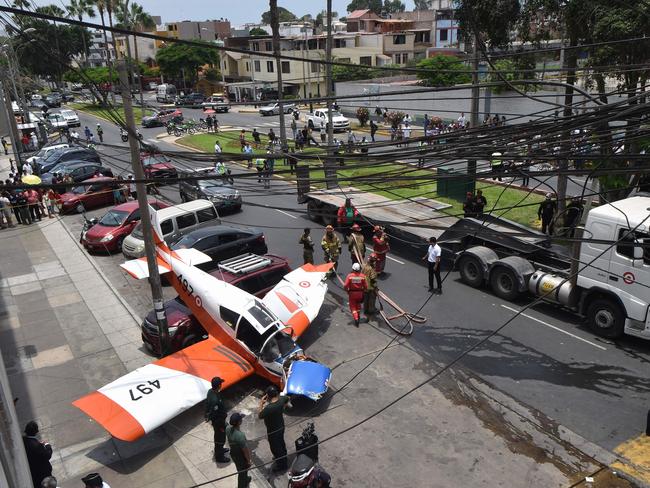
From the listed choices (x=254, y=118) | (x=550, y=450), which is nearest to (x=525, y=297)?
(x=550, y=450)

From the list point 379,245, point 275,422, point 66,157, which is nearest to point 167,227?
point 379,245

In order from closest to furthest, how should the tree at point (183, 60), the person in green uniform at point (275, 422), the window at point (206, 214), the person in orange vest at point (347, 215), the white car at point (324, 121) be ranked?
1. the person in green uniform at point (275, 422)
2. the person in orange vest at point (347, 215)
3. the window at point (206, 214)
4. the white car at point (324, 121)
5. the tree at point (183, 60)

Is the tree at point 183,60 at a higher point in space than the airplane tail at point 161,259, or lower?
higher

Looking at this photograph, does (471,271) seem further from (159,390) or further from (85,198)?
(85,198)

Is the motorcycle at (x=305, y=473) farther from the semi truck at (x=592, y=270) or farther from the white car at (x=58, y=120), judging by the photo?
the white car at (x=58, y=120)

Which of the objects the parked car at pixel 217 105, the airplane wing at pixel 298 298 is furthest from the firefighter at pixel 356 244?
the parked car at pixel 217 105

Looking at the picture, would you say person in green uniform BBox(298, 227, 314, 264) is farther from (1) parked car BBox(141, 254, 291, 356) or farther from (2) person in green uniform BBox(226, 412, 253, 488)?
(2) person in green uniform BBox(226, 412, 253, 488)
